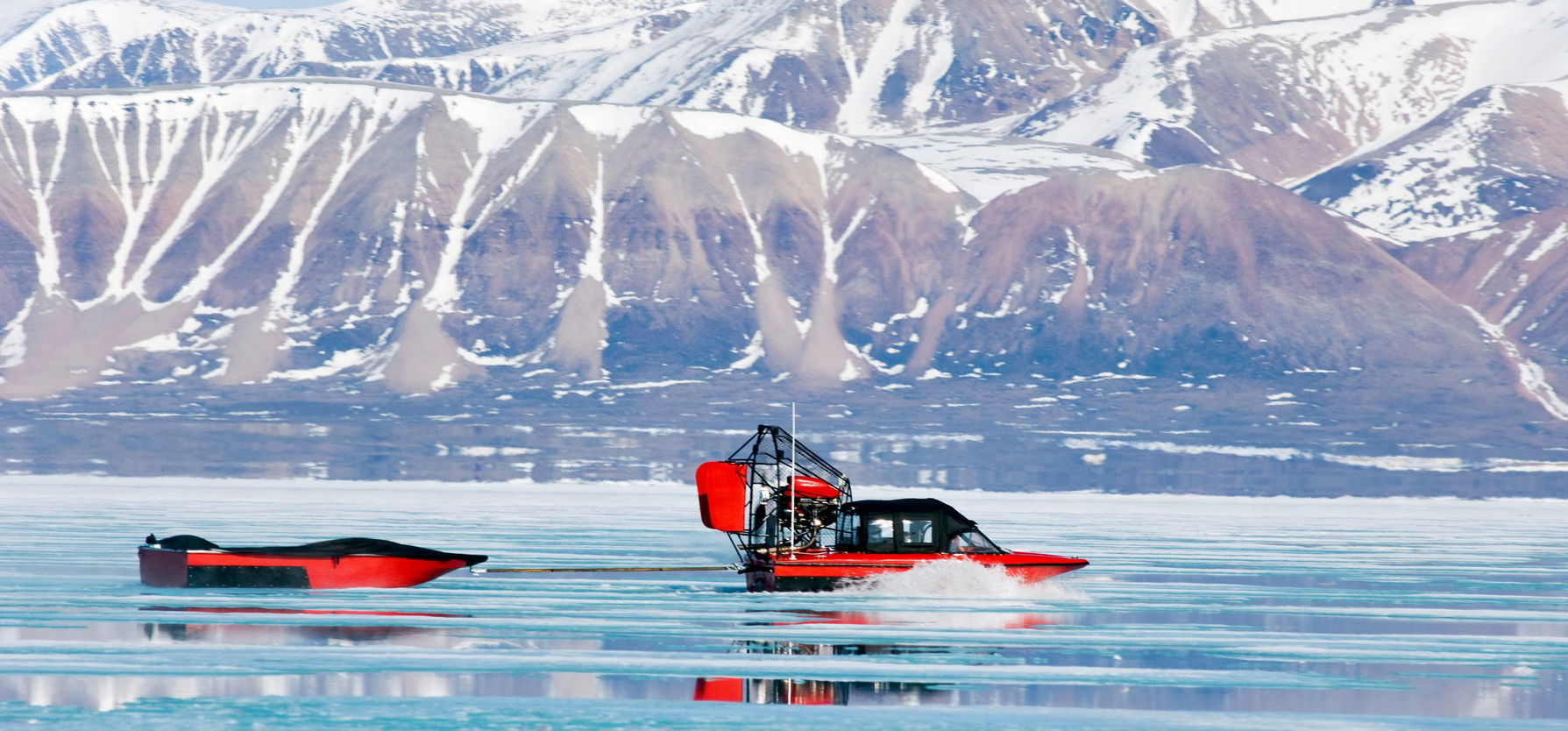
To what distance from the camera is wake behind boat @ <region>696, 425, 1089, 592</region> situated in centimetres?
5100

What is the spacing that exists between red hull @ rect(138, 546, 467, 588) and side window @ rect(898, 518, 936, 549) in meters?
11.1

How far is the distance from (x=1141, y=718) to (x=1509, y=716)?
523 cm

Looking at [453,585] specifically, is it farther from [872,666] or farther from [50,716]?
[50,716]

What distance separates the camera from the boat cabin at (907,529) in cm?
5194

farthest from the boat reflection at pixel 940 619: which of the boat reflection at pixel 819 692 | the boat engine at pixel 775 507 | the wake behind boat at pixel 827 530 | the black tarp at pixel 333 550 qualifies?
the black tarp at pixel 333 550

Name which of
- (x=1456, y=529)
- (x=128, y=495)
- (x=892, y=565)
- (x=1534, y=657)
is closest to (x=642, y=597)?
(x=892, y=565)

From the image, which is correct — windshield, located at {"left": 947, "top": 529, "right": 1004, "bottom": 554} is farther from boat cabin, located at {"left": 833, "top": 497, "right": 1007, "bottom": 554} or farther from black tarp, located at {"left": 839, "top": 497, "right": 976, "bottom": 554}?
black tarp, located at {"left": 839, "top": 497, "right": 976, "bottom": 554}

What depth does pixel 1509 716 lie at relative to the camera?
31.6 metres

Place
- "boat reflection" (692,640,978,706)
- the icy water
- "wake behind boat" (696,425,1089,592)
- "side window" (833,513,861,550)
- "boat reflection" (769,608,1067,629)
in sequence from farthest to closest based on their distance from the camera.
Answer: "side window" (833,513,861,550) → "wake behind boat" (696,425,1089,592) → "boat reflection" (769,608,1067,629) → "boat reflection" (692,640,978,706) → the icy water

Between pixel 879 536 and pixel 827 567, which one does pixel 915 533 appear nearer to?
pixel 879 536

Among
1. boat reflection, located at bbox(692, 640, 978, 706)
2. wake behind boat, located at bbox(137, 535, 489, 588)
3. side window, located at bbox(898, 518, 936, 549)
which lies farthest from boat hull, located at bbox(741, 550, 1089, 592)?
boat reflection, located at bbox(692, 640, 978, 706)

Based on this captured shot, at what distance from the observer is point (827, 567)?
167 ft

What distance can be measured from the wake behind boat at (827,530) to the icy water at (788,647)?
0.49 metres

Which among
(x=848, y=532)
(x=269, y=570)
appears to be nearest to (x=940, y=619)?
(x=848, y=532)
